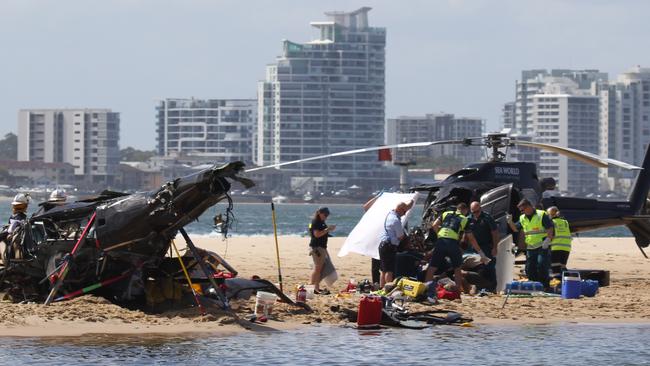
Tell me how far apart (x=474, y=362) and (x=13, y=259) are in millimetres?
6480

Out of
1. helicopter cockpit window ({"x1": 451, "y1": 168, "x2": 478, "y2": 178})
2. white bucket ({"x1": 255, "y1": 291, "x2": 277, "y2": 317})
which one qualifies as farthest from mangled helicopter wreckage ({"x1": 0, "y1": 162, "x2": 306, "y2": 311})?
helicopter cockpit window ({"x1": 451, "y1": 168, "x2": 478, "y2": 178})

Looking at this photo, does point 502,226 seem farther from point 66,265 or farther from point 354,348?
point 66,265

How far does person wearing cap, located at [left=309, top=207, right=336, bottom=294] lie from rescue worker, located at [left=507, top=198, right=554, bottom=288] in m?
2.83

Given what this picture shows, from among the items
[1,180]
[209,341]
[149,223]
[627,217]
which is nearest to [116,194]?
[149,223]

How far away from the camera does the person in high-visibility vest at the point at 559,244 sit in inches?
880

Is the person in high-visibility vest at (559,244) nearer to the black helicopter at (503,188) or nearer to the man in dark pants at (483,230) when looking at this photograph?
the black helicopter at (503,188)

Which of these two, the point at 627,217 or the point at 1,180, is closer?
the point at 627,217

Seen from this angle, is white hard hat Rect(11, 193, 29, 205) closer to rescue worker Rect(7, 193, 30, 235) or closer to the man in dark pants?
rescue worker Rect(7, 193, 30, 235)

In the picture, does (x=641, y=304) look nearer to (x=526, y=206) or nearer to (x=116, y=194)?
(x=526, y=206)

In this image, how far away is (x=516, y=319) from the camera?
1884 cm

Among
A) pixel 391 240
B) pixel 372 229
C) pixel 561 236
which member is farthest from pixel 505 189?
pixel 391 240

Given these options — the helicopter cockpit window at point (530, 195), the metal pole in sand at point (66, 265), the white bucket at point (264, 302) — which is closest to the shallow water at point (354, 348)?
the white bucket at point (264, 302)

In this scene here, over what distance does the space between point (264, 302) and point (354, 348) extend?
1.95 metres

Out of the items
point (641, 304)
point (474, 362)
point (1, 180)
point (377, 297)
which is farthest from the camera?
point (1, 180)
